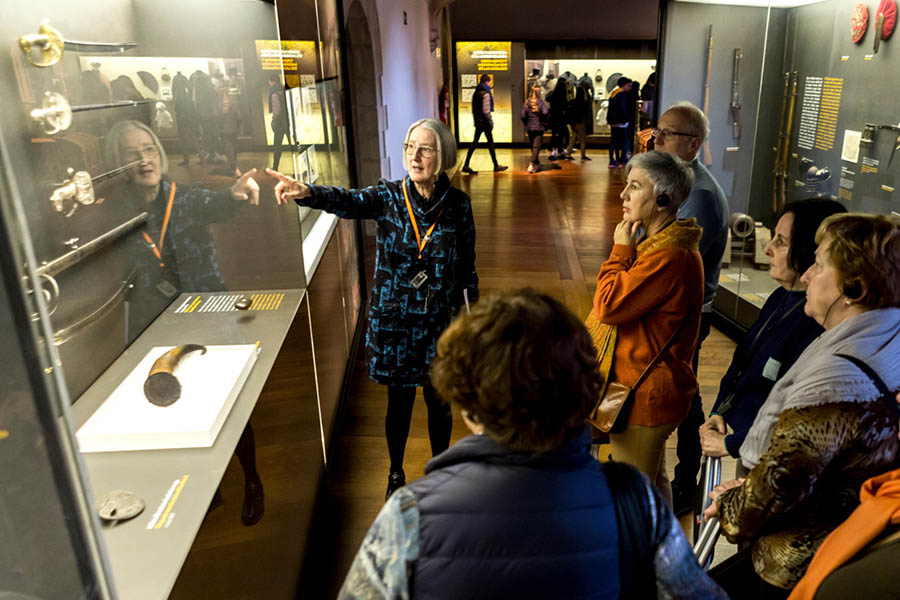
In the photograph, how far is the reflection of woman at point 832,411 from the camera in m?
1.55

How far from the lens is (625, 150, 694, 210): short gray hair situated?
2311mm

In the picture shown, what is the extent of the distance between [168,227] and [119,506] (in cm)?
122

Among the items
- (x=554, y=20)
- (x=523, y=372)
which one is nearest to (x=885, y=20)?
(x=523, y=372)

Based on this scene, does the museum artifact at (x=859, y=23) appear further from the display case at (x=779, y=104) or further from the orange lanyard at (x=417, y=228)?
the orange lanyard at (x=417, y=228)

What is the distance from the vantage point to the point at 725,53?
578 cm

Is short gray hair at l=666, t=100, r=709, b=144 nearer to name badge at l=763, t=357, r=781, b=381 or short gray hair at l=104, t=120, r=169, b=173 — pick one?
name badge at l=763, t=357, r=781, b=381

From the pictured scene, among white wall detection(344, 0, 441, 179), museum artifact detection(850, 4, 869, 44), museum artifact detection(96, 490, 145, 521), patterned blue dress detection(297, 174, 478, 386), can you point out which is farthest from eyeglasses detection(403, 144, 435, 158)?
museum artifact detection(850, 4, 869, 44)

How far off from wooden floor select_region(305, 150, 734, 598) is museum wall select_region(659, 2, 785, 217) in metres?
1.42

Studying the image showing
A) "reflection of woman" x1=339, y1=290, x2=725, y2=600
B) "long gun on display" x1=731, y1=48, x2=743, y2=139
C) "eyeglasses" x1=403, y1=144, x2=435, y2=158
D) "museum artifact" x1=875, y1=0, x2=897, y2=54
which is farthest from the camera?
"long gun on display" x1=731, y1=48, x2=743, y2=139

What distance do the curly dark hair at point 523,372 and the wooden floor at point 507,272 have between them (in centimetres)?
13

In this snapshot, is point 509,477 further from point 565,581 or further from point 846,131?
point 846,131

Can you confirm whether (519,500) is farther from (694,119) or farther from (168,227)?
(694,119)

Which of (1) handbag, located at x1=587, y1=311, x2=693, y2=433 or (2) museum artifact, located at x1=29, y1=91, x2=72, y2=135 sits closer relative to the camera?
(2) museum artifact, located at x1=29, y1=91, x2=72, y2=135

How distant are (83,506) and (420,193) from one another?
2.16 metres
